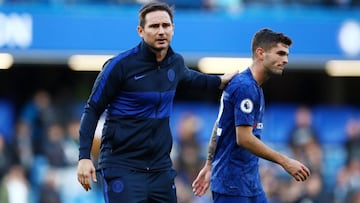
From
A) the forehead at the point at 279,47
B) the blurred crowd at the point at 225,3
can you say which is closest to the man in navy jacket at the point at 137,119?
the forehead at the point at 279,47

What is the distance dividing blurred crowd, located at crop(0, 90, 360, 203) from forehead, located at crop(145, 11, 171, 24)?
7.73 meters

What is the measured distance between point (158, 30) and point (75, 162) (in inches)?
327

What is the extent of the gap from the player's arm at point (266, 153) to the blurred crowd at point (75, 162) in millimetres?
7504

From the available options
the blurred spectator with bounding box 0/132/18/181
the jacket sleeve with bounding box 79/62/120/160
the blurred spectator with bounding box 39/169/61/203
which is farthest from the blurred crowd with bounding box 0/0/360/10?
the jacket sleeve with bounding box 79/62/120/160

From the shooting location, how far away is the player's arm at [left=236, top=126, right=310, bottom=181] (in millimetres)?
7402

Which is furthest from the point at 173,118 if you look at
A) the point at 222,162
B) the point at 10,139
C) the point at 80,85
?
the point at 222,162

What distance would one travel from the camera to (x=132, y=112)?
741 centimetres

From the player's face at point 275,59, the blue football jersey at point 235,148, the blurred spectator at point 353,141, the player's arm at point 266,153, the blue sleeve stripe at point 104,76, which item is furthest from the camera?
the blurred spectator at point 353,141

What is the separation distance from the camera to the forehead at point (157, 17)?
7.42 metres

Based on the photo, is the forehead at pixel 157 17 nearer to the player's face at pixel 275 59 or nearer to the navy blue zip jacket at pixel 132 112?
the navy blue zip jacket at pixel 132 112

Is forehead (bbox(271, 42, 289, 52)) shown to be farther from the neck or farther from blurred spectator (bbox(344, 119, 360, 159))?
blurred spectator (bbox(344, 119, 360, 159))

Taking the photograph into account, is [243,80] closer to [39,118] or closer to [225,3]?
[39,118]

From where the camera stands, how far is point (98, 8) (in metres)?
15.9

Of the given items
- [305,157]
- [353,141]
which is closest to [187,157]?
[305,157]
